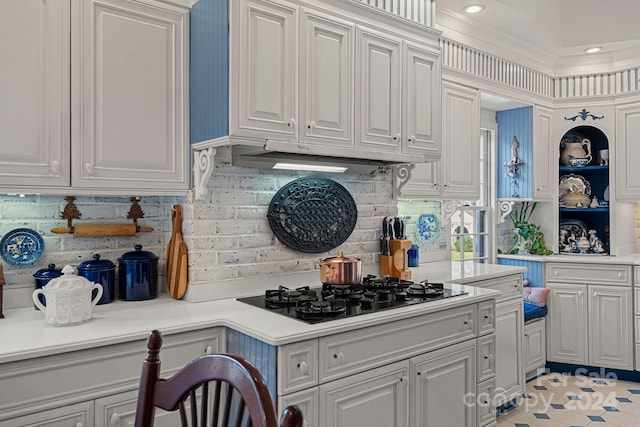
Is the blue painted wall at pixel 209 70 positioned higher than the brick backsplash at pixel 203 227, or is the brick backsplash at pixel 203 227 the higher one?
the blue painted wall at pixel 209 70

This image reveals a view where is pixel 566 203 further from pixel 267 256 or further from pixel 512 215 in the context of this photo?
pixel 267 256

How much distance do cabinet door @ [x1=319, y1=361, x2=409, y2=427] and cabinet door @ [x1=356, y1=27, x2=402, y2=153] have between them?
118 centimetres

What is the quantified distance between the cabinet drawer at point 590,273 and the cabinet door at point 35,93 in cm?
378

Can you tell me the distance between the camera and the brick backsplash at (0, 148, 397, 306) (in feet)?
7.07

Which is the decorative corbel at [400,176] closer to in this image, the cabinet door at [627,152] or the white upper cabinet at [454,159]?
the white upper cabinet at [454,159]

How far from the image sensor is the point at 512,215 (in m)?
4.64

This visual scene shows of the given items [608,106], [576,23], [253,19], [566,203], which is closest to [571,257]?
[566,203]

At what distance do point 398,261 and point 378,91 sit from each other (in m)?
1.04

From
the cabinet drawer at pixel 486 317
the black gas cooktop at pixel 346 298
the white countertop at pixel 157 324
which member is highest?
the black gas cooktop at pixel 346 298

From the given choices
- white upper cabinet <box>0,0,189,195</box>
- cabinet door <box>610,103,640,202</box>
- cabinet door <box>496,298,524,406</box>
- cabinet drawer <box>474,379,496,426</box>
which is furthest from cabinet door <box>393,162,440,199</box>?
cabinet door <box>610,103,640,202</box>

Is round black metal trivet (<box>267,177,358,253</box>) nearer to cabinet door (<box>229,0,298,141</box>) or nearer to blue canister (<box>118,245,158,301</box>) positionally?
cabinet door (<box>229,0,298,141</box>)

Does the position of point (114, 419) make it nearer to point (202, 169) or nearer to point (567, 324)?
point (202, 169)

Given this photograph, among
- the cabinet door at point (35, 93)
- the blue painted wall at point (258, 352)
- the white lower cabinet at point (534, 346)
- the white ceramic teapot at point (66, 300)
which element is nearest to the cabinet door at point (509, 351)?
the white lower cabinet at point (534, 346)

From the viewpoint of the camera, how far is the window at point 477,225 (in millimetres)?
4215
